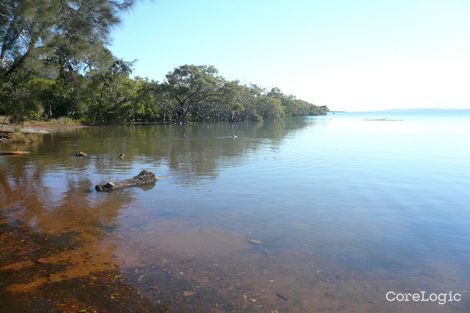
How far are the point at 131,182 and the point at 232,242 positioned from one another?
269 inches

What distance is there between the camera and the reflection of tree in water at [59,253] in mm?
5312

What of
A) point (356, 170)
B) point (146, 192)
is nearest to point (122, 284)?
point (146, 192)

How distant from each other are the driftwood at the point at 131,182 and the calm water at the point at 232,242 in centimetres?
46

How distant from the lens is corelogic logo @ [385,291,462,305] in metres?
5.80

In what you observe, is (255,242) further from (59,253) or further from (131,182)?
(131,182)

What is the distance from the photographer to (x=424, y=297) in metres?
5.91

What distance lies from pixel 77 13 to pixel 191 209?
591cm

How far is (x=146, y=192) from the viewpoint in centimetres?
1280

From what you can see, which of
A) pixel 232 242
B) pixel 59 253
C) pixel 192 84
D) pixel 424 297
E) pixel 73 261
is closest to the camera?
pixel 424 297


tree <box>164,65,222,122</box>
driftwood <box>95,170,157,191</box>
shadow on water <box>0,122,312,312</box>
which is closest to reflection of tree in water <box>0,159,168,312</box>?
shadow on water <box>0,122,312,312</box>

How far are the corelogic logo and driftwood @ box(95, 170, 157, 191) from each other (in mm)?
9858

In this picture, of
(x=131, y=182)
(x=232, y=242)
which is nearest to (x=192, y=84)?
(x=131, y=182)

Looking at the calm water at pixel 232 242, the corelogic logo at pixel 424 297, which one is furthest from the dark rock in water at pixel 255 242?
the corelogic logo at pixel 424 297

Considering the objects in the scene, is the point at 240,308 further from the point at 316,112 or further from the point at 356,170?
the point at 316,112
